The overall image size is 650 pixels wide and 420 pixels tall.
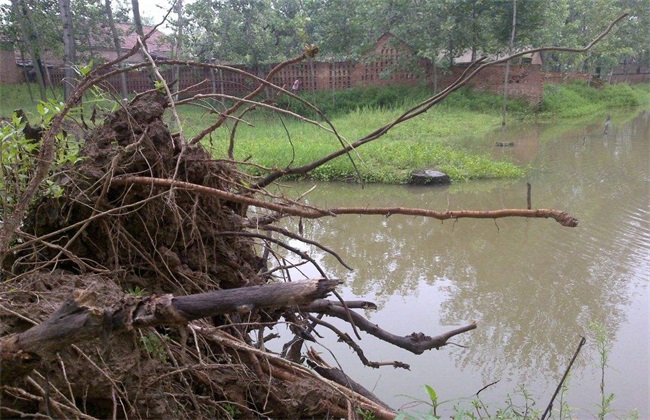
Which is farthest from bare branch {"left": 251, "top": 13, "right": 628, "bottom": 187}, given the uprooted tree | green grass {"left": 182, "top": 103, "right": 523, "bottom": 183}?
green grass {"left": 182, "top": 103, "right": 523, "bottom": 183}

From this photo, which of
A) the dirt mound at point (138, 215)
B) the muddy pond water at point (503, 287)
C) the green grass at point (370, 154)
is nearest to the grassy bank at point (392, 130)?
the green grass at point (370, 154)

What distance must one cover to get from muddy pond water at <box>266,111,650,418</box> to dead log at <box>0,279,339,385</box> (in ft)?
3.39

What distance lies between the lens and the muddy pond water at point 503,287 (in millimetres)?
3357

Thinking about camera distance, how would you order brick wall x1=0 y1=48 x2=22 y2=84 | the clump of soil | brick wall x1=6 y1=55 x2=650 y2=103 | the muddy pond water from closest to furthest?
the clump of soil, the muddy pond water, brick wall x1=0 y1=48 x2=22 y2=84, brick wall x1=6 y1=55 x2=650 y2=103

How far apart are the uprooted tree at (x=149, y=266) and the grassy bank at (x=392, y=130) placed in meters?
0.44

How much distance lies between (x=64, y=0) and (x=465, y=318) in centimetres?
806

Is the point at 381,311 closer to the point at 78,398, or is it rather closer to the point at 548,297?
the point at 548,297

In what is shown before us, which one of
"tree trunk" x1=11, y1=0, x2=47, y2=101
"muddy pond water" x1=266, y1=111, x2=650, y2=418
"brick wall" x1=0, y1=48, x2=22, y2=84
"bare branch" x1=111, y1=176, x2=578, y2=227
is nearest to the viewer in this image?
"bare branch" x1=111, y1=176, x2=578, y2=227

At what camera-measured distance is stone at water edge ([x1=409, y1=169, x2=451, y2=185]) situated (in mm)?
8391

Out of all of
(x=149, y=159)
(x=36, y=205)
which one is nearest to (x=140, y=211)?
(x=149, y=159)

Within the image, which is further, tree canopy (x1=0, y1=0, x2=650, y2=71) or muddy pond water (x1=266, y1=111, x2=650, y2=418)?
tree canopy (x1=0, y1=0, x2=650, y2=71)

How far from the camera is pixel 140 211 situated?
2074 millimetres

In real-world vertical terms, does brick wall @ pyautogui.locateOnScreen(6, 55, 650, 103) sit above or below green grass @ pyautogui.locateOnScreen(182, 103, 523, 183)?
above

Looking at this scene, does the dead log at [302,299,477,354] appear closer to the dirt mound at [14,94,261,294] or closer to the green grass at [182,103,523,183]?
the dirt mound at [14,94,261,294]
